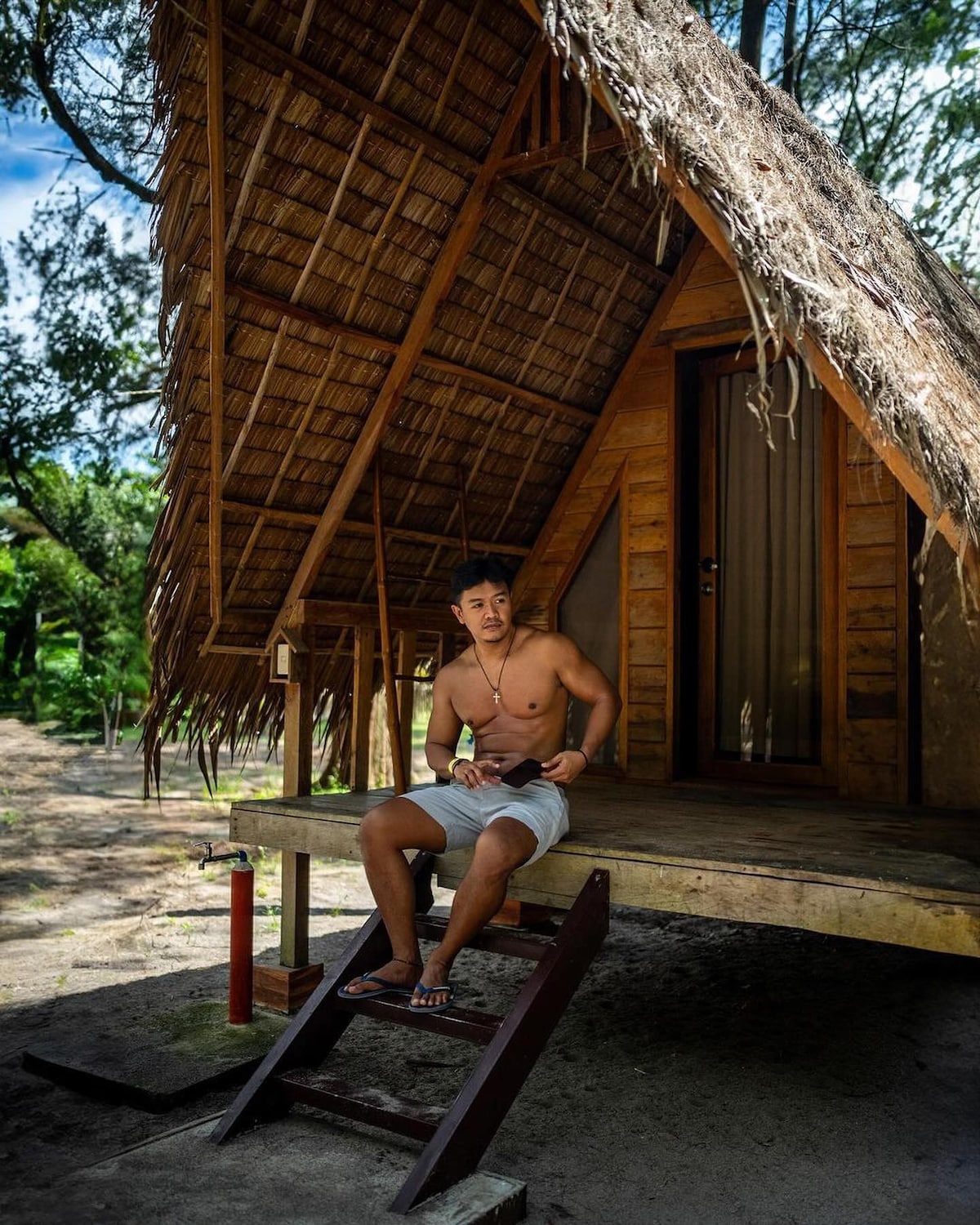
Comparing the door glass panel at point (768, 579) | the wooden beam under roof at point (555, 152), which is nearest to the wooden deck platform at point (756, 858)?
the door glass panel at point (768, 579)

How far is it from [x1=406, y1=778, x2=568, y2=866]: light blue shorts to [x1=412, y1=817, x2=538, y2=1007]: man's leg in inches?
9.5

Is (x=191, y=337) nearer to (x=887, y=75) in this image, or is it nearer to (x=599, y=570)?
(x=599, y=570)

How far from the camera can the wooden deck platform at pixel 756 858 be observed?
2.76 meters

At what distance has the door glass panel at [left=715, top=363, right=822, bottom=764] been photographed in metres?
5.05

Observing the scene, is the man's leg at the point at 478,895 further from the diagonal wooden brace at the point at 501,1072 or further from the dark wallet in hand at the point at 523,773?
the dark wallet in hand at the point at 523,773

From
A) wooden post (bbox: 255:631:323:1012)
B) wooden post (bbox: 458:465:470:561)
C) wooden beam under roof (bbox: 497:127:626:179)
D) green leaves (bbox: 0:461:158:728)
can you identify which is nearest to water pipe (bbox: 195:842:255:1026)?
wooden post (bbox: 255:631:323:1012)

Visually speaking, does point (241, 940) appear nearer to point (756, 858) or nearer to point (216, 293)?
point (756, 858)

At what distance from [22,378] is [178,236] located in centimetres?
809

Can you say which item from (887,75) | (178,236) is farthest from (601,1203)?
(887,75)

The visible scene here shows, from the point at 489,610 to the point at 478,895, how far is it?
102 centimetres

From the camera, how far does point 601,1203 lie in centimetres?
260

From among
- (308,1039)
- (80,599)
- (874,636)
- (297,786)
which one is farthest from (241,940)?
(80,599)

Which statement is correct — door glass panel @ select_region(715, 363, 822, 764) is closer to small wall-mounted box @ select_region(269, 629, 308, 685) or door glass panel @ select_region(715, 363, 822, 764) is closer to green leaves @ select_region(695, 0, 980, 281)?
small wall-mounted box @ select_region(269, 629, 308, 685)

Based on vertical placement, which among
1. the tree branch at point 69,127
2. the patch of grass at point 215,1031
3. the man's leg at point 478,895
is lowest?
the patch of grass at point 215,1031
